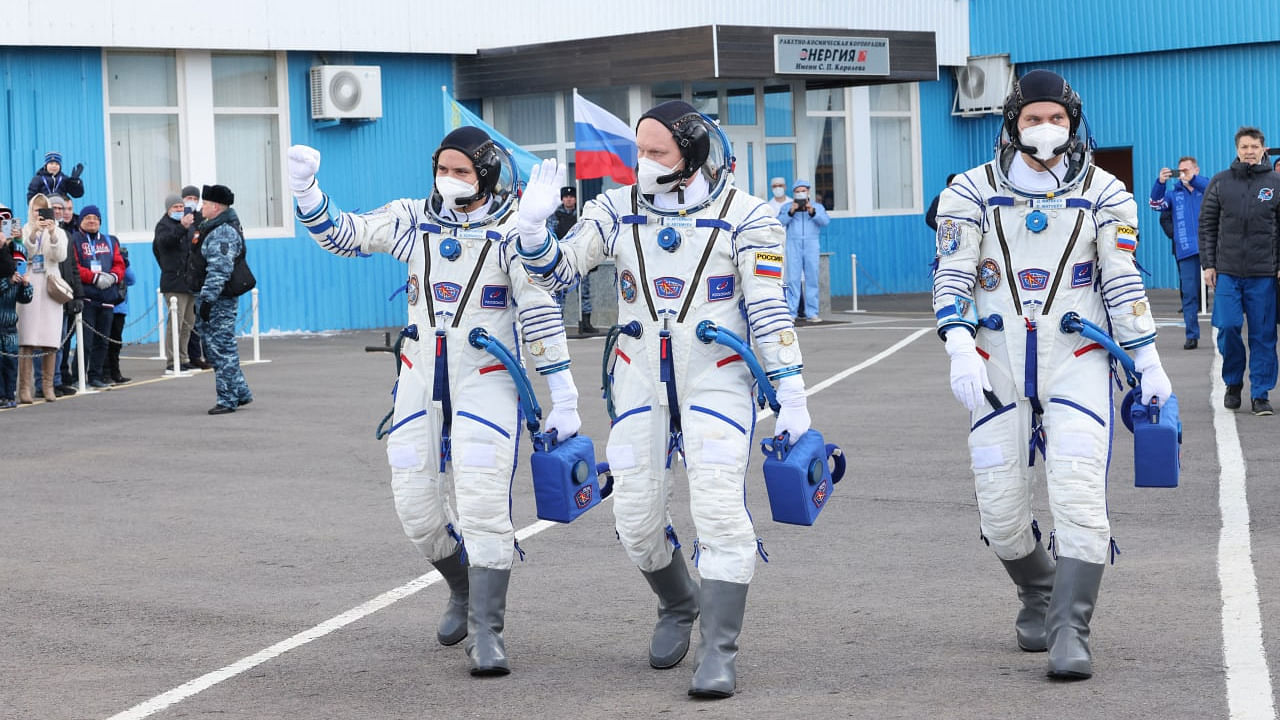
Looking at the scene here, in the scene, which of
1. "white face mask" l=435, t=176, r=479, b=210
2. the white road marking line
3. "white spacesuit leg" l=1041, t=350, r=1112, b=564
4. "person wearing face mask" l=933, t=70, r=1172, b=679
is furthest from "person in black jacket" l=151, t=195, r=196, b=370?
"white spacesuit leg" l=1041, t=350, r=1112, b=564

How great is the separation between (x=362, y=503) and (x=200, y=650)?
11.6 ft

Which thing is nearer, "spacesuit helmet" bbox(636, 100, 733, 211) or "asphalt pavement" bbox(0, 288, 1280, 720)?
"asphalt pavement" bbox(0, 288, 1280, 720)

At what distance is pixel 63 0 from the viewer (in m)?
22.5

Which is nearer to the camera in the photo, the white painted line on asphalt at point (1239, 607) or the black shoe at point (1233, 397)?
the white painted line on asphalt at point (1239, 607)

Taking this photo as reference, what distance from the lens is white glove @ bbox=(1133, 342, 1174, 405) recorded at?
6.16 metres

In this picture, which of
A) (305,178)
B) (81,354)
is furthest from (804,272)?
(305,178)

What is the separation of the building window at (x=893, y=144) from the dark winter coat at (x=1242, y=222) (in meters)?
17.7

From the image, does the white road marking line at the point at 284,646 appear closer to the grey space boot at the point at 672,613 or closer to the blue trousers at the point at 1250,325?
the grey space boot at the point at 672,613

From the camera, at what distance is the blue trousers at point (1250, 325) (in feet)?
43.0

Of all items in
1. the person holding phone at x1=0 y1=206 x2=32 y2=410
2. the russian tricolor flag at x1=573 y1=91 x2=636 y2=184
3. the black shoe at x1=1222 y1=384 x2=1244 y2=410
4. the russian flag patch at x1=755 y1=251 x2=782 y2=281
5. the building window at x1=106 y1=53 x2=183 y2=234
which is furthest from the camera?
the building window at x1=106 y1=53 x2=183 y2=234

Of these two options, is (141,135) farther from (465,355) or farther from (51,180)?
(465,355)

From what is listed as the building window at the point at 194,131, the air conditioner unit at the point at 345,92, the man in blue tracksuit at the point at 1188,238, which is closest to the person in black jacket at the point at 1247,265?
the man in blue tracksuit at the point at 1188,238

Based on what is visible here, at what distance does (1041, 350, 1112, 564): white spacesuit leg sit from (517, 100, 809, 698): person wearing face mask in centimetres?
90

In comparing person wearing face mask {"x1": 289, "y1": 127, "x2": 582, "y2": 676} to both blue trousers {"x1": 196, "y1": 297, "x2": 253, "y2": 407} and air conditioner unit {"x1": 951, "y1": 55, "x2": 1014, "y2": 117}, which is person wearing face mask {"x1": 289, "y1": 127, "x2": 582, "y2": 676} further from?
air conditioner unit {"x1": 951, "y1": 55, "x2": 1014, "y2": 117}
